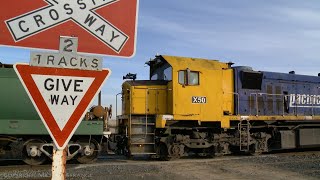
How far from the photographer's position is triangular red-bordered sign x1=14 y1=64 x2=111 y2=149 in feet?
8.10

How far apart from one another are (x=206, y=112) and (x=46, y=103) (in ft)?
40.8

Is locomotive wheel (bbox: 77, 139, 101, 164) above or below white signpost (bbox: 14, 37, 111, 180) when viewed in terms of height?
below

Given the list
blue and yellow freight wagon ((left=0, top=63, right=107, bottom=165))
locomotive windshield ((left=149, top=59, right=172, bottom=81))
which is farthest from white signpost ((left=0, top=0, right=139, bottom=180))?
locomotive windshield ((left=149, top=59, right=172, bottom=81))

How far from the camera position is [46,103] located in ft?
8.21

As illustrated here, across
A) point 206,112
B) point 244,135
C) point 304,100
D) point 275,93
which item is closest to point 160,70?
point 206,112

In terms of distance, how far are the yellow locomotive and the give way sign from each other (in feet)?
36.1

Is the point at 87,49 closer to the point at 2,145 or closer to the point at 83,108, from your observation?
the point at 83,108

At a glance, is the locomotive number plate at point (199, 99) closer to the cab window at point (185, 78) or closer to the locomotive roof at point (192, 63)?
the cab window at point (185, 78)

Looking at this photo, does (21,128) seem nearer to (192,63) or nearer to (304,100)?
(192,63)

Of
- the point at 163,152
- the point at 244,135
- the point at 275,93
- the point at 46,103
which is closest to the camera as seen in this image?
the point at 46,103

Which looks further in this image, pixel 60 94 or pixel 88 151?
pixel 88 151

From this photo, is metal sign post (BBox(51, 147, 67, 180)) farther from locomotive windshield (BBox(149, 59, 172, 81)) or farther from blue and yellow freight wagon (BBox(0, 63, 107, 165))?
locomotive windshield (BBox(149, 59, 172, 81))

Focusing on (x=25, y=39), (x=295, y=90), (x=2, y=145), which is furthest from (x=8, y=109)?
(x=295, y=90)

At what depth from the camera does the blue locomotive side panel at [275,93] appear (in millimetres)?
15805
